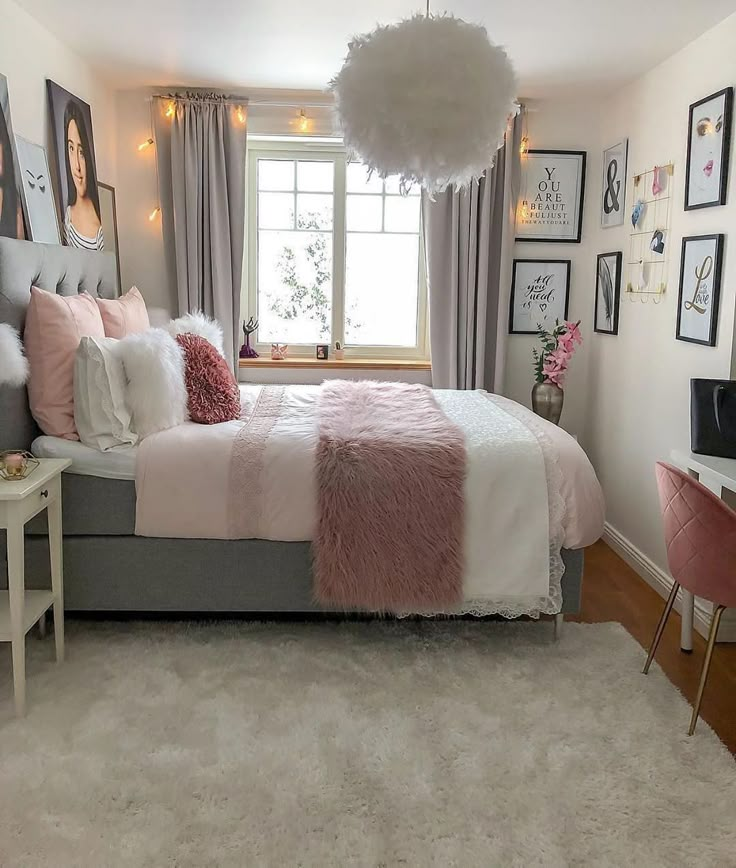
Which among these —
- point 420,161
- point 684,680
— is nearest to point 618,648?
point 684,680

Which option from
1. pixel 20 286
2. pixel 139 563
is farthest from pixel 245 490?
pixel 20 286

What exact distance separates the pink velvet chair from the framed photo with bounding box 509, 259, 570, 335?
2.43 meters

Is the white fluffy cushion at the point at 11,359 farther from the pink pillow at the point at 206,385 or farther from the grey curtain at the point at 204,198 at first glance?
the grey curtain at the point at 204,198

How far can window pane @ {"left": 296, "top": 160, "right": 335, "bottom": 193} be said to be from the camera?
4859mm

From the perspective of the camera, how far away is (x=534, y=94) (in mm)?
4477

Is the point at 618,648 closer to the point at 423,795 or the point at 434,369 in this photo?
the point at 423,795

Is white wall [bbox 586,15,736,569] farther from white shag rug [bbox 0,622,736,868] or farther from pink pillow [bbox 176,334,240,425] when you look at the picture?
pink pillow [bbox 176,334,240,425]

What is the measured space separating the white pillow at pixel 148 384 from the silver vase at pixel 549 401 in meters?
2.23

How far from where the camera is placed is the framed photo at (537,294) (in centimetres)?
471

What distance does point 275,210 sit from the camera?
489cm

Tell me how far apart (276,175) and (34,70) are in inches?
66.6

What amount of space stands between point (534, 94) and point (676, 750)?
11.7 feet

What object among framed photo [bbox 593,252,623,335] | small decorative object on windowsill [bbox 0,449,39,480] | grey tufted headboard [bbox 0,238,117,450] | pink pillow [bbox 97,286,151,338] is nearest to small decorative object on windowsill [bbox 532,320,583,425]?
framed photo [bbox 593,252,623,335]

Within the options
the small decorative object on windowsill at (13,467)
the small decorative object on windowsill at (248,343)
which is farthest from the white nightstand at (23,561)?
the small decorative object on windowsill at (248,343)
